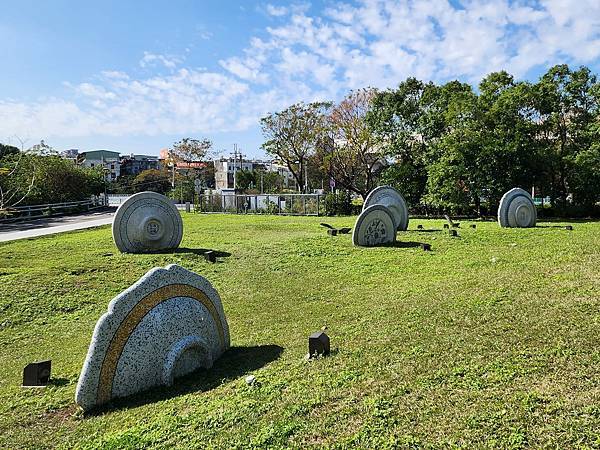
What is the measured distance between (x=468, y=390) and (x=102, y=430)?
3.12 metres

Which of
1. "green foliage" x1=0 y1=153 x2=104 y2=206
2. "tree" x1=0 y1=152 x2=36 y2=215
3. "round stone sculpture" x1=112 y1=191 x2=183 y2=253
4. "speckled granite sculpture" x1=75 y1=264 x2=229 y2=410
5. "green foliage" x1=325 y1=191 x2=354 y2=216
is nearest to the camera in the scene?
"speckled granite sculpture" x1=75 y1=264 x2=229 y2=410

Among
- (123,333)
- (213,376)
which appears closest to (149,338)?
(123,333)

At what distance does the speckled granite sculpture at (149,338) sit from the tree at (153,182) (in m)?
64.0

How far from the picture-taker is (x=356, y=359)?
501 centimetres

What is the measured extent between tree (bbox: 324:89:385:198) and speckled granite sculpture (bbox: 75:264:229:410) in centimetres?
2998

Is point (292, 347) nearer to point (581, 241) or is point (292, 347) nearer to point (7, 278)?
point (7, 278)

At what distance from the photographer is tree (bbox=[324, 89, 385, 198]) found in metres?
35.6

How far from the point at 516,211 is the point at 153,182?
191 feet

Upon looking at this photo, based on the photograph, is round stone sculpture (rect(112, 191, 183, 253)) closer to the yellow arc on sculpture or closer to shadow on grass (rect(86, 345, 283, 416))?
shadow on grass (rect(86, 345, 283, 416))

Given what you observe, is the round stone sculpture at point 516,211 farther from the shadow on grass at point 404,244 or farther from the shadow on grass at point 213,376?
the shadow on grass at point 213,376

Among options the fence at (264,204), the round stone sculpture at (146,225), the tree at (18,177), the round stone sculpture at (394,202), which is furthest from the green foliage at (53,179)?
the round stone sculpture at (394,202)

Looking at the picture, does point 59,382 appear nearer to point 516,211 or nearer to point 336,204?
point 516,211

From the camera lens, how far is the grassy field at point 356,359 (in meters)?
3.59

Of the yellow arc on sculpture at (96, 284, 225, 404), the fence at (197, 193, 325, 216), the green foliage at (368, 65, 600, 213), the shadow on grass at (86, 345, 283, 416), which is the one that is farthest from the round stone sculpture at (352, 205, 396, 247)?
the fence at (197, 193, 325, 216)
